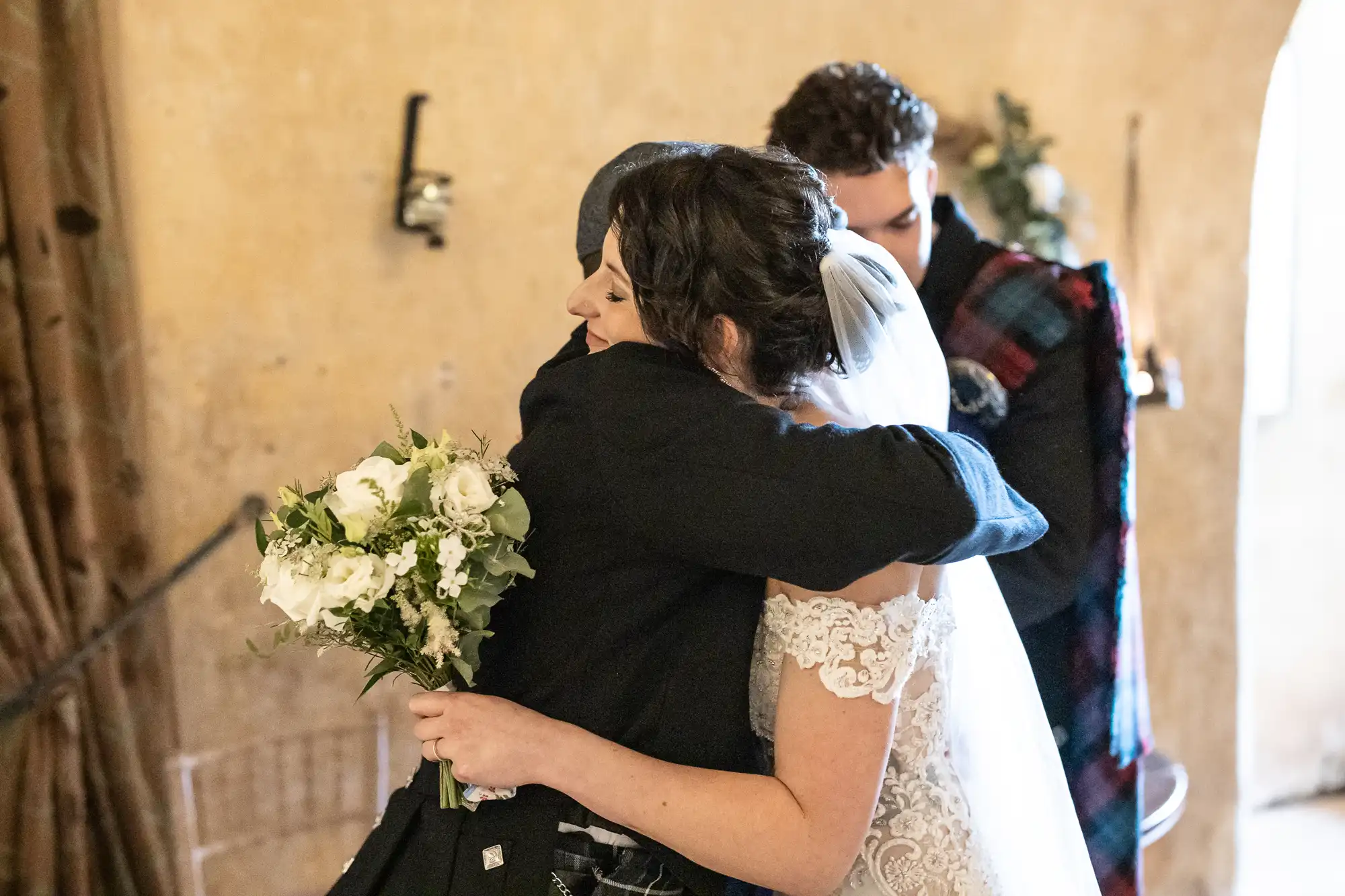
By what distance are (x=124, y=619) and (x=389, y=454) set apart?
143 cm

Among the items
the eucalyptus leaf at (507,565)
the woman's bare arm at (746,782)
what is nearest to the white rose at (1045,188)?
the woman's bare arm at (746,782)

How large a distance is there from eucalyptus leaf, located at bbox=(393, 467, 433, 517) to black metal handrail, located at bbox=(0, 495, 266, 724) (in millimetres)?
1496

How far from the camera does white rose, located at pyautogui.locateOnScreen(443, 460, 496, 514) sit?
48.2 inches

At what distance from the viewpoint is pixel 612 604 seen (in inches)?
51.6

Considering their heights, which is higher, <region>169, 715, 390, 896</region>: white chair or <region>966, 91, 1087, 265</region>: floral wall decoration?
<region>966, 91, 1087, 265</region>: floral wall decoration

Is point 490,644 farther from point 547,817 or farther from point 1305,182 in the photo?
point 1305,182

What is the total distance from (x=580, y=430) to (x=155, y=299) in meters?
1.70

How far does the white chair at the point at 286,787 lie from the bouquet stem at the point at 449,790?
1321 mm

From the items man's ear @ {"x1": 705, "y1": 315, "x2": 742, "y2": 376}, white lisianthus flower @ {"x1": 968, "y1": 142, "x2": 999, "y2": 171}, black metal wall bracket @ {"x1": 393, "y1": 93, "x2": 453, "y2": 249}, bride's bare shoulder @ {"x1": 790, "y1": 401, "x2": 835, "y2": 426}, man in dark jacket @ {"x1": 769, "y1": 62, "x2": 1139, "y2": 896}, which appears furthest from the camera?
white lisianthus flower @ {"x1": 968, "y1": 142, "x2": 999, "y2": 171}

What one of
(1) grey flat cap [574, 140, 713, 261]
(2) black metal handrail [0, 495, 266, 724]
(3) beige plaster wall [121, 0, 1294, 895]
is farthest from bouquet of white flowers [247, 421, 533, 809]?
(3) beige plaster wall [121, 0, 1294, 895]

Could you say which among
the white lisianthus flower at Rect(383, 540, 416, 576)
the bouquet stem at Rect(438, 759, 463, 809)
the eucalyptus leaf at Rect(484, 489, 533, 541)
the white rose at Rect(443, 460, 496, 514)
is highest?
the white rose at Rect(443, 460, 496, 514)

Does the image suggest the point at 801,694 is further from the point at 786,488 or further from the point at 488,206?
the point at 488,206

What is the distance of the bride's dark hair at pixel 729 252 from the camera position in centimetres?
128

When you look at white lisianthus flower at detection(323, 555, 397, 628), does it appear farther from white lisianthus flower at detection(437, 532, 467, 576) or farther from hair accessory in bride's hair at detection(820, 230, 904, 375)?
hair accessory in bride's hair at detection(820, 230, 904, 375)
